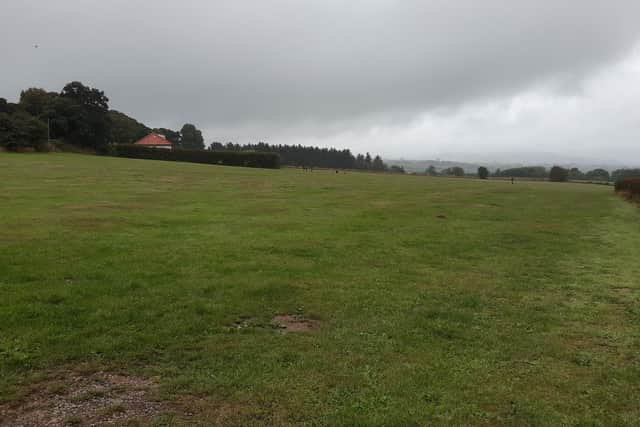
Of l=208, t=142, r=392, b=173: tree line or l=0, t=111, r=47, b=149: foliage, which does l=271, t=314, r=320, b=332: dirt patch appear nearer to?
l=0, t=111, r=47, b=149: foliage

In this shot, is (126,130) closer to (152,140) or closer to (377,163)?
(152,140)

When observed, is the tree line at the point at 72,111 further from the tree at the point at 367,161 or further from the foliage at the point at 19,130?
Answer: the tree at the point at 367,161

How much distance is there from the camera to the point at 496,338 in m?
5.54

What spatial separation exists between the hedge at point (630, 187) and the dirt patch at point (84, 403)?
32.2m

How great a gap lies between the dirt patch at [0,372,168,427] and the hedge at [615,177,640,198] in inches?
1268

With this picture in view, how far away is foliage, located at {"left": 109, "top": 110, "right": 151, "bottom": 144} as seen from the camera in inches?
3536

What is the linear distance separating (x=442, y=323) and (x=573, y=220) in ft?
49.4

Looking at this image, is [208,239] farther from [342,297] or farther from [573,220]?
[573,220]

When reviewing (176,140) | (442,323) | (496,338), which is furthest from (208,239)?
(176,140)

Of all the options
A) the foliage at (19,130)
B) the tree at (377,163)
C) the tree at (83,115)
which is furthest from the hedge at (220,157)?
the tree at (377,163)

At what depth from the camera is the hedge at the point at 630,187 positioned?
28.7 meters

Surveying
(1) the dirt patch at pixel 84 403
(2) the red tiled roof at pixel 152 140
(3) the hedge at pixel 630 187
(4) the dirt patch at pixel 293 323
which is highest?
(2) the red tiled roof at pixel 152 140

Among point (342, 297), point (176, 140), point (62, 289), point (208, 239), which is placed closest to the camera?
point (62, 289)

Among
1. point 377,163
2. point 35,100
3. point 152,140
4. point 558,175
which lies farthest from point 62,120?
point 377,163
